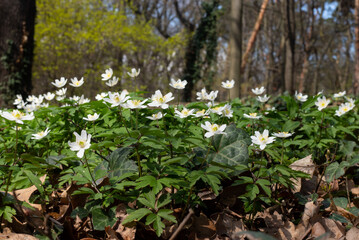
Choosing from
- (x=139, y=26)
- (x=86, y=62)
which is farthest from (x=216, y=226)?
(x=139, y=26)

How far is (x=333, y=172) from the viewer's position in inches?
76.9

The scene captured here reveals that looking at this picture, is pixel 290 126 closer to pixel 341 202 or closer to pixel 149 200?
pixel 341 202

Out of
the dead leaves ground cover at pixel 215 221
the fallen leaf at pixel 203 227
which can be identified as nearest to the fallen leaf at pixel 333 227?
the dead leaves ground cover at pixel 215 221

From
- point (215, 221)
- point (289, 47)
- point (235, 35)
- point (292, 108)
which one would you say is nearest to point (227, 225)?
point (215, 221)

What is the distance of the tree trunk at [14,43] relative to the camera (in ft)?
20.6

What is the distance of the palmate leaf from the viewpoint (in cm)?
151

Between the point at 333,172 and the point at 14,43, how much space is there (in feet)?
22.2

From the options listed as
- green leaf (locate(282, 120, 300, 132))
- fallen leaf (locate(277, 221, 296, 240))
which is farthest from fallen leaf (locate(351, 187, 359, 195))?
fallen leaf (locate(277, 221, 296, 240))

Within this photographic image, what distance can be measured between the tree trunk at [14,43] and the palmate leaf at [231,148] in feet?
18.8

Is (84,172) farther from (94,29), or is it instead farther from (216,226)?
(94,29)

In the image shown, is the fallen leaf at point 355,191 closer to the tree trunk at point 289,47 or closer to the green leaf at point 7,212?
the green leaf at point 7,212

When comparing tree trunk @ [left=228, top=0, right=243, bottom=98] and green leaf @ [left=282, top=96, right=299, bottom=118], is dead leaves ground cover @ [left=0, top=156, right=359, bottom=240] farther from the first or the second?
tree trunk @ [left=228, top=0, right=243, bottom=98]

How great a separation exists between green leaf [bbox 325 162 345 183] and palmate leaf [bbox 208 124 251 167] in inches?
29.3

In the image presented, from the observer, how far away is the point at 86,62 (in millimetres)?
13406
